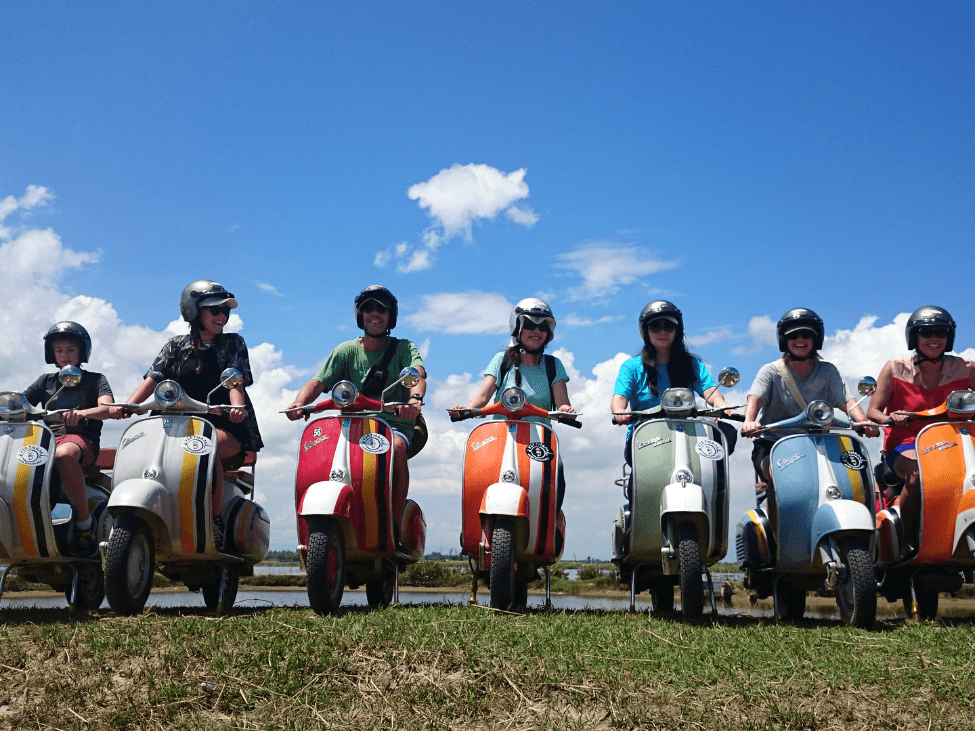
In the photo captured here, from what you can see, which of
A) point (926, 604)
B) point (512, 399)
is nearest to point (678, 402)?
point (512, 399)

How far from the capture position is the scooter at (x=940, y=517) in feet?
16.8

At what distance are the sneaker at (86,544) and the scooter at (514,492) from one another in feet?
8.48

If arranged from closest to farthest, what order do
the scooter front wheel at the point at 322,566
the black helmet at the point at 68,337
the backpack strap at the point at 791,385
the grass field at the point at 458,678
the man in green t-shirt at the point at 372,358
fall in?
the grass field at the point at 458,678, the scooter front wheel at the point at 322,566, the backpack strap at the point at 791,385, the man in green t-shirt at the point at 372,358, the black helmet at the point at 68,337

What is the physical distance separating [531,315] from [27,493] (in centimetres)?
358

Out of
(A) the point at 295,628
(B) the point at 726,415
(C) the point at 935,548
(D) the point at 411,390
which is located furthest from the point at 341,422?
(C) the point at 935,548

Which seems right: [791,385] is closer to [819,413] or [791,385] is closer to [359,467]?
[819,413]

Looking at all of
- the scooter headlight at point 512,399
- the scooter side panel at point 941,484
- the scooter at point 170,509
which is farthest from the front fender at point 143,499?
the scooter side panel at point 941,484

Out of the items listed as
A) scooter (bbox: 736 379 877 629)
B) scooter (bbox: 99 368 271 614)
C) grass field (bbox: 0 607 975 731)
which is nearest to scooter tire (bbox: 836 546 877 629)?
scooter (bbox: 736 379 877 629)

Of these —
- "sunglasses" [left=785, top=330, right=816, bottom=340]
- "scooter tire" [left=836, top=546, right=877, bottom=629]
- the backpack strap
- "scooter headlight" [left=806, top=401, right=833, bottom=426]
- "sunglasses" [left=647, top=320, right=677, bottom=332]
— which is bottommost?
"scooter tire" [left=836, top=546, right=877, bottom=629]

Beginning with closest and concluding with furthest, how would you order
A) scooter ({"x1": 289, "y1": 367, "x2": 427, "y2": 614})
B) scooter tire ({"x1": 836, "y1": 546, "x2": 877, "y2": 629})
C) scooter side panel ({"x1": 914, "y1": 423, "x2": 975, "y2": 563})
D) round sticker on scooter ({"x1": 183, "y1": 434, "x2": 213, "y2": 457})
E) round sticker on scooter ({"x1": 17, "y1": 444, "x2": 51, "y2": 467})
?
scooter tire ({"x1": 836, "y1": 546, "x2": 877, "y2": 629}), scooter ({"x1": 289, "y1": 367, "x2": 427, "y2": 614}), scooter side panel ({"x1": 914, "y1": 423, "x2": 975, "y2": 563}), round sticker on scooter ({"x1": 183, "y1": 434, "x2": 213, "y2": 457}), round sticker on scooter ({"x1": 17, "y1": 444, "x2": 51, "y2": 467})

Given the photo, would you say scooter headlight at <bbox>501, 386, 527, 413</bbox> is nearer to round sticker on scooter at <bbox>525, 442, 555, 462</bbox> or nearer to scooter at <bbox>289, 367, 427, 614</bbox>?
round sticker on scooter at <bbox>525, 442, 555, 462</bbox>

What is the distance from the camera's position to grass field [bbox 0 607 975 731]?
3.14 m

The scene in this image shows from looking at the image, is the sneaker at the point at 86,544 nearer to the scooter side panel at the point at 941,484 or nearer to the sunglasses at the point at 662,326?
the sunglasses at the point at 662,326

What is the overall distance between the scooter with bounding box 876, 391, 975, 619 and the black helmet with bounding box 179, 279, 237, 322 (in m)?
4.83
